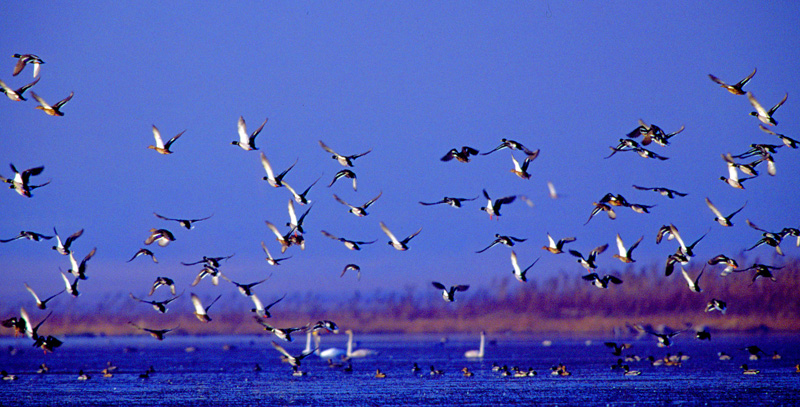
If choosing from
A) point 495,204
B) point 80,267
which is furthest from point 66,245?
point 495,204

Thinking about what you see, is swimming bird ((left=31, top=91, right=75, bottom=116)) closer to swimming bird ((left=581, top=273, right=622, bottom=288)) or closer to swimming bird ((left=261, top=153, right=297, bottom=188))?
swimming bird ((left=261, top=153, right=297, bottom=188))

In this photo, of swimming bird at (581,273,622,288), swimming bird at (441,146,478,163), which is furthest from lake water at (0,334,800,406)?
swimming bird at (441,146,478,163)

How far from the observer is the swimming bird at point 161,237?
31.3 m

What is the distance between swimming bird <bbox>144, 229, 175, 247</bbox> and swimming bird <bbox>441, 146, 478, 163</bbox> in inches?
381

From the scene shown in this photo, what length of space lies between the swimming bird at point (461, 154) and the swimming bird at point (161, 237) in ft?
31.7

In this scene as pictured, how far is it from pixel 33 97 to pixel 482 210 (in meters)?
15.3

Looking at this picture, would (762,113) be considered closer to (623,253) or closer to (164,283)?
(623,253)

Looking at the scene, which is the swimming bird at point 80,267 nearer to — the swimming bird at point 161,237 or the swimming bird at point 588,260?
the swimming bird at point 161,237

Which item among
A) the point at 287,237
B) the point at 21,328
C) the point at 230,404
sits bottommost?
the point at 230,404

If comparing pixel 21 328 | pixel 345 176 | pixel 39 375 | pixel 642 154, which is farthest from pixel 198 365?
pixel 642 154

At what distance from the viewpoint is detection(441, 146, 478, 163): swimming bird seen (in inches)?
1210

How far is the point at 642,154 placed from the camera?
31.2m

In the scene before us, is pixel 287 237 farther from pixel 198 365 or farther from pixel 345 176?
pixel 198 365

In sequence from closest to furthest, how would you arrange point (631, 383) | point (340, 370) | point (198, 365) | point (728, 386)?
point (728, 386) < point (631, 383) < point (340, 370) < point (198, 365)
